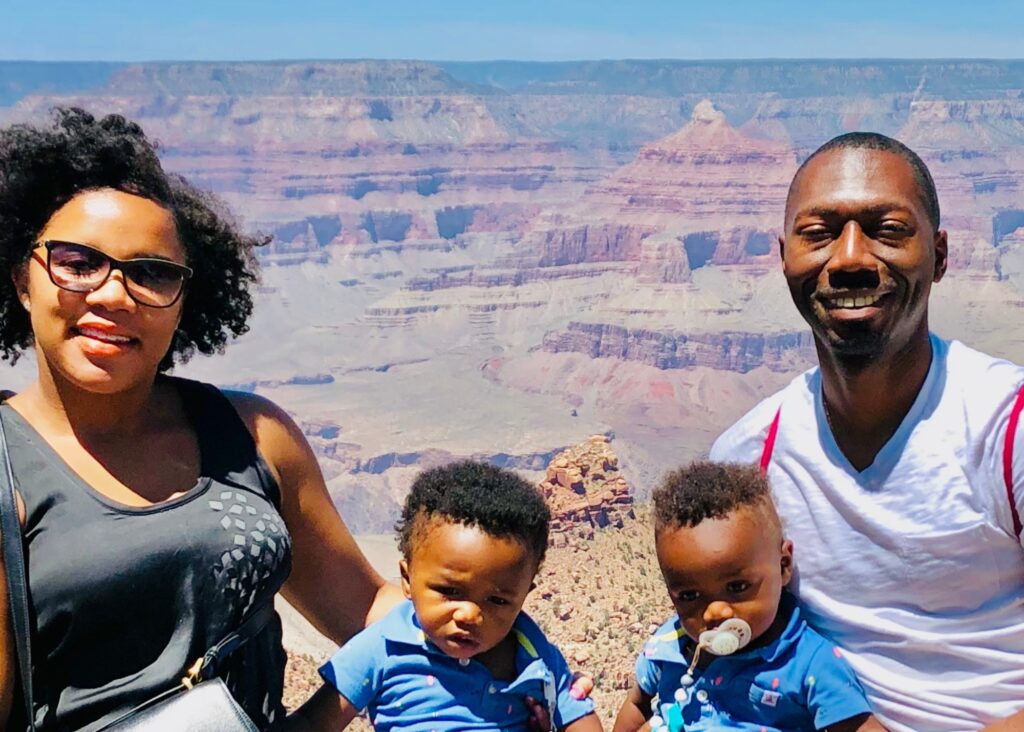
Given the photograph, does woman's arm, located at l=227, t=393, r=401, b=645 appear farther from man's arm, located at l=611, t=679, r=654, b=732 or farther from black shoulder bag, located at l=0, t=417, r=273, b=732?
man's arm, located at l=611, t=679, r=654, b=732

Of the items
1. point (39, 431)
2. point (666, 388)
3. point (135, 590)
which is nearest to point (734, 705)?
point (135, 590)

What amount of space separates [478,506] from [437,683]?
50 centimetres

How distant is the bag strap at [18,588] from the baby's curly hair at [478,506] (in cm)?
98

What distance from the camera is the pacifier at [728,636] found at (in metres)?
3.04

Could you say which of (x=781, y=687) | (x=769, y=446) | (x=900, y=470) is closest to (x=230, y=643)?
(x=781, y=687)

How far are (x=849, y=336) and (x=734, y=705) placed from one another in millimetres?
1009

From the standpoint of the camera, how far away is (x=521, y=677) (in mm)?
3188

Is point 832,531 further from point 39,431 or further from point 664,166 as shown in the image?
point 664,166

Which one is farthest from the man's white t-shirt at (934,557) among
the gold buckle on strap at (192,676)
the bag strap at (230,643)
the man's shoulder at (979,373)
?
the gold buckle on strap at (192,676)

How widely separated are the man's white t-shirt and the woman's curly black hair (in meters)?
1.78

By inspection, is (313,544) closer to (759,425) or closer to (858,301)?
(759,425)

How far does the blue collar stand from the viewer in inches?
123

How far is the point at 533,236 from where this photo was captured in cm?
13062

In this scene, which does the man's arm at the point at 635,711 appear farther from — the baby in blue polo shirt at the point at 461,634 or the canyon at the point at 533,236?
the canyon at the point at 533,236
